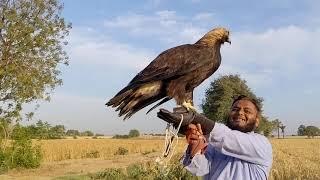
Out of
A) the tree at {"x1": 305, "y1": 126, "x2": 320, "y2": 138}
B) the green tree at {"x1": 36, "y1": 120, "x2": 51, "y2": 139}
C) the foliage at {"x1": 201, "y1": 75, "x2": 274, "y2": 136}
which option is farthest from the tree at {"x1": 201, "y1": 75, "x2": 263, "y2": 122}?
the tree at {"x1": 305, "y1": 126, "x2": 320, "y2": 138}

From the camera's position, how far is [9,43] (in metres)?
24.0

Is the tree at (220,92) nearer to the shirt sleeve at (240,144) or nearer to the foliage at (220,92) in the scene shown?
the foliage at (220,92)

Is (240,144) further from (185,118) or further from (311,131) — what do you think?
(311,131)

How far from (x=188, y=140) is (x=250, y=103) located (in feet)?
1.71

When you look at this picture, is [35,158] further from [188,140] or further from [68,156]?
[188,140]

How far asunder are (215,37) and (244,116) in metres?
1.11

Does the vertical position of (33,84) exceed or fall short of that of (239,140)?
it exceeds it

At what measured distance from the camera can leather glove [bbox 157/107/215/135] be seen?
10.8ft

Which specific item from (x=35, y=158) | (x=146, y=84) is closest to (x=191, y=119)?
(x=146, y=84)

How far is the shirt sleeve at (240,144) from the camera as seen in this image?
3.51 metres

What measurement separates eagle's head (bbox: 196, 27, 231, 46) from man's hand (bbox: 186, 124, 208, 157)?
119cm

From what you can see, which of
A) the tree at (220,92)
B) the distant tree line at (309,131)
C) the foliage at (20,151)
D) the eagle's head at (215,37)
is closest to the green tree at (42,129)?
the foliage at (20,151)

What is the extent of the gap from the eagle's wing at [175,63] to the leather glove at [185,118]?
2.68 ft

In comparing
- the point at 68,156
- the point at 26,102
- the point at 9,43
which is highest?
the point at 9,43
